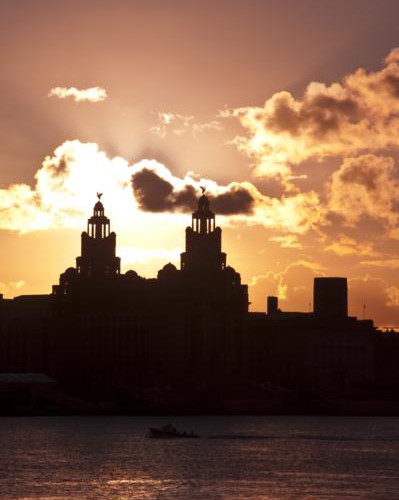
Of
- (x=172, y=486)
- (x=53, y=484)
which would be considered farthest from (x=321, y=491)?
(x=53, y=484)

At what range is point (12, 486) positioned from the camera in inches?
7751

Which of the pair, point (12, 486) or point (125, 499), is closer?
point (125, 499)

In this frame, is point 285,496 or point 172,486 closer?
point 285,496

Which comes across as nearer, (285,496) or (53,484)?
(285,496)

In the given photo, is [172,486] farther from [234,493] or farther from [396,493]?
[396,493]

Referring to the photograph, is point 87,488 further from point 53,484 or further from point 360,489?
point 360,489

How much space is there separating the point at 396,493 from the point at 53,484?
145ft

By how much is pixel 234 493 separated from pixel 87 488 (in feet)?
62.2

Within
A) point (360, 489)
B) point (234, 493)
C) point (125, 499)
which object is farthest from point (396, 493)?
point (125, 499)

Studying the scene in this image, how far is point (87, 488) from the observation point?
195m

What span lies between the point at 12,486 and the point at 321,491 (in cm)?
3940

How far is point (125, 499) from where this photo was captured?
605 ft

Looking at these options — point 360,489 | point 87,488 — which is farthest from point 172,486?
point 360,489

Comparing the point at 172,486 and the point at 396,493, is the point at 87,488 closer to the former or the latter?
the point at 172,486
